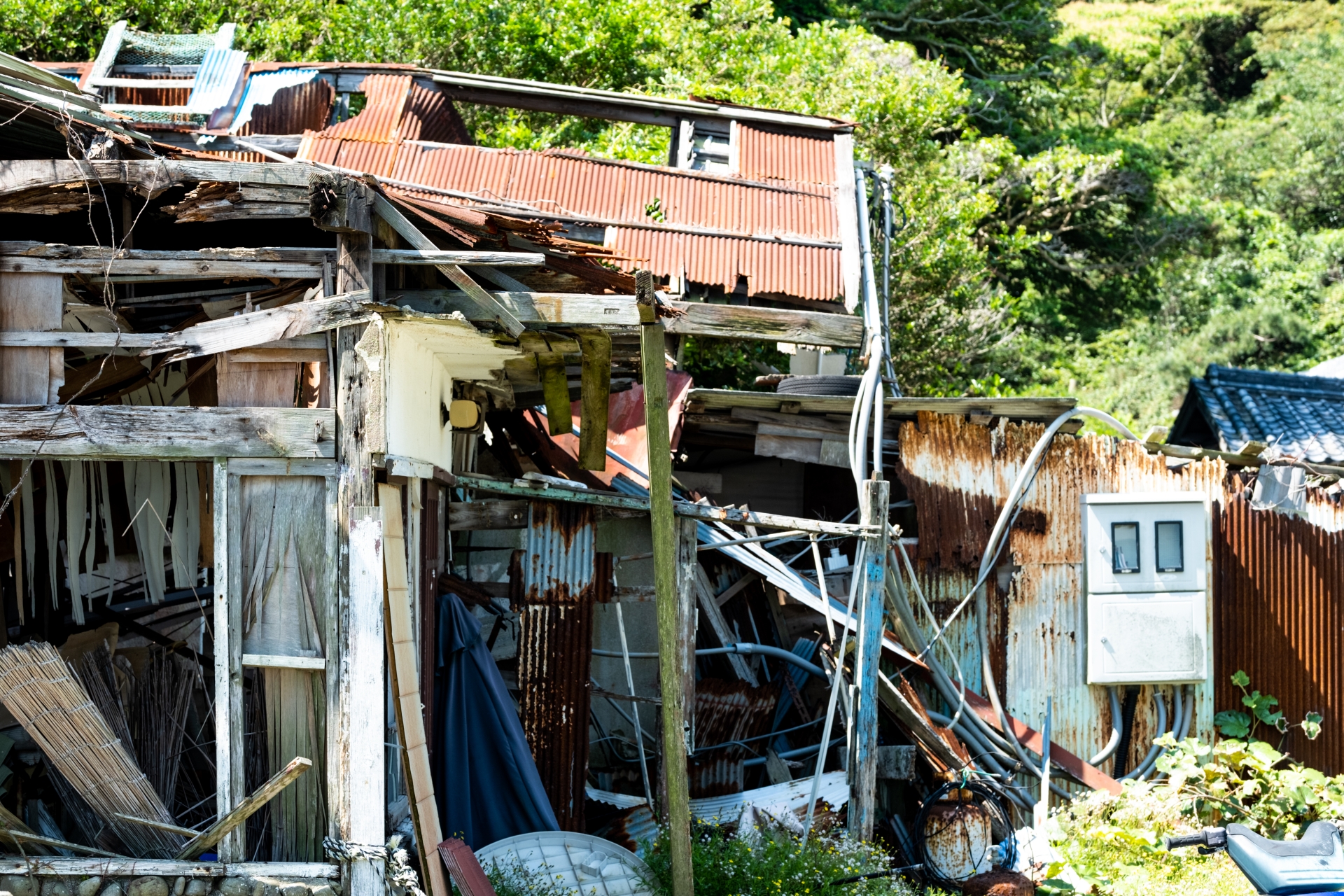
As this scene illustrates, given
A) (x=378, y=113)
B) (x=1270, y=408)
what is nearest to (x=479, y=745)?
(x=378, y=113)

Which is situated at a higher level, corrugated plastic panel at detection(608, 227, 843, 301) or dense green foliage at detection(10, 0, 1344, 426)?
dense green foliage at detection(10, 0, 1344, 426)

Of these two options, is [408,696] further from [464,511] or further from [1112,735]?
[1112,735]

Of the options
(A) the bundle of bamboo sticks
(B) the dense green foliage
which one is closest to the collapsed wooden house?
(A) the bundle of bamboo sticks

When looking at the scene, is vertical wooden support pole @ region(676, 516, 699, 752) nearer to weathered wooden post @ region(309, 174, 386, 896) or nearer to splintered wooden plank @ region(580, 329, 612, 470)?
splintered wooden plank @ region(580, 329, 612, 470)

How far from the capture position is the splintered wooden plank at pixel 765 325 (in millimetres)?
7102

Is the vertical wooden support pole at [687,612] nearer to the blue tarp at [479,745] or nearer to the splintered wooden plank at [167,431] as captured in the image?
the blue tarp at [479,745]

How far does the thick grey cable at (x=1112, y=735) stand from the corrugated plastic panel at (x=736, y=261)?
4.48 metres

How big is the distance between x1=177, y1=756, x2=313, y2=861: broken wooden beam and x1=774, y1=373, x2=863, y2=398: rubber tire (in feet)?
18.2

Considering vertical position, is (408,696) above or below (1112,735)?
above

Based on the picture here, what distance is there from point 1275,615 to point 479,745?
6639 mm

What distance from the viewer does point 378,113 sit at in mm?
13031

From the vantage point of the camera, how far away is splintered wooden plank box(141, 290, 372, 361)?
19.3 ft

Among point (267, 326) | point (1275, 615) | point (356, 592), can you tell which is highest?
point (267, 326)

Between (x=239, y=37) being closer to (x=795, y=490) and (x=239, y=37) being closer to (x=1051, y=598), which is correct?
(x=795, y=490)
